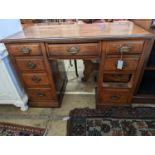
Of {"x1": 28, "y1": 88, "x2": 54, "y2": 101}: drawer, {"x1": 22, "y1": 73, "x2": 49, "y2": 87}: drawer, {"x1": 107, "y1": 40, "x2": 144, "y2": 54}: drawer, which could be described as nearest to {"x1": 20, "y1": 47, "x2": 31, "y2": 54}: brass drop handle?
{"x1": 22, "y1": 73, "x2": 49, "y2": 87}: drawer

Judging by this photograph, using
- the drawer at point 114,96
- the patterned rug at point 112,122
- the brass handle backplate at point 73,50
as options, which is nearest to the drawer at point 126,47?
the brass handle backplate at point 73,50

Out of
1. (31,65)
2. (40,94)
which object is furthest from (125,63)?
(40,94)

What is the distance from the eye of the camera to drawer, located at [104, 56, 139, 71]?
3.52 feet

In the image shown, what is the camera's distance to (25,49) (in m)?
1.06

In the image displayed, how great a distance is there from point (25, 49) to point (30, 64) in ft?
0.48

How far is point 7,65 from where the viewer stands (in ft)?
3.92

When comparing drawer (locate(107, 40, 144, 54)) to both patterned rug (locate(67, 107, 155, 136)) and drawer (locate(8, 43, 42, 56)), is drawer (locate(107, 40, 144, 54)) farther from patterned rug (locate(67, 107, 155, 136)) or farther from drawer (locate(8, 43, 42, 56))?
patterned rug (locate(67, 107, 155, 136))

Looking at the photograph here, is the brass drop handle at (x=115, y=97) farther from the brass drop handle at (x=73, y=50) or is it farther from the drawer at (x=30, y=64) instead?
the drawer at (x=30, y=64)

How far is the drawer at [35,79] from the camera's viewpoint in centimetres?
125

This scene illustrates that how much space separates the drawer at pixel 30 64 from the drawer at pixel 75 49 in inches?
6.2

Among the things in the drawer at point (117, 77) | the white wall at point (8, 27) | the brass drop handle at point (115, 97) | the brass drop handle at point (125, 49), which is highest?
the white wall at point (8, 27)

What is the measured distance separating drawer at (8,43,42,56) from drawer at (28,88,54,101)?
425 mm
